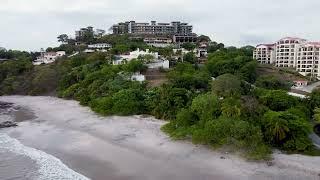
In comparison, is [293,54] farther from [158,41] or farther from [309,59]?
[158,41]

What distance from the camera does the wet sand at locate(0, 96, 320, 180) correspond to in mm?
26828

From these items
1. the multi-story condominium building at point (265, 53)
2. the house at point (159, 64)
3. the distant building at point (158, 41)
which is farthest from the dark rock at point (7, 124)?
the distant building at point (158, 41)

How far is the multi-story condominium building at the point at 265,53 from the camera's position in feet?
326

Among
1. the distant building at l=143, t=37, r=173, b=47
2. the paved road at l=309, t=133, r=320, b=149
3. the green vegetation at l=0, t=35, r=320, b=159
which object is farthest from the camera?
the distant building at l=143, t=37, r=173, b=47

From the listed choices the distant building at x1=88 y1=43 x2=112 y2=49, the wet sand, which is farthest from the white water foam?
the distant building at x1=88 y1=43 x2=112 y2=49

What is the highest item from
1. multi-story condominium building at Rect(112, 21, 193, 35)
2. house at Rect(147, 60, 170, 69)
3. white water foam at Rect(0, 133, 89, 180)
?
multi-story condominium building at Rect(112, 21, 193, 35)

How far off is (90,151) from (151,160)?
20.7 feet

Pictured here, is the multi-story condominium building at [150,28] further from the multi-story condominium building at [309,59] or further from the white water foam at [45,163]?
the white water foam at [45,163]

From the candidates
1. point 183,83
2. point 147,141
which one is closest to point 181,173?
point 147,141

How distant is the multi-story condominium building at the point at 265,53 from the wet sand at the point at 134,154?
62958mm

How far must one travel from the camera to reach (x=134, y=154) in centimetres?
3177

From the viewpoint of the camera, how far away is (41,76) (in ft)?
265

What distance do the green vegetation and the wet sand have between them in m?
1.83

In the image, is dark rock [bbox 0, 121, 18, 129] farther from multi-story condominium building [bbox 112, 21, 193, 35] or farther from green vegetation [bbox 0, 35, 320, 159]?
multi-story condominium building [bbox 112, 21, 193, 35]
